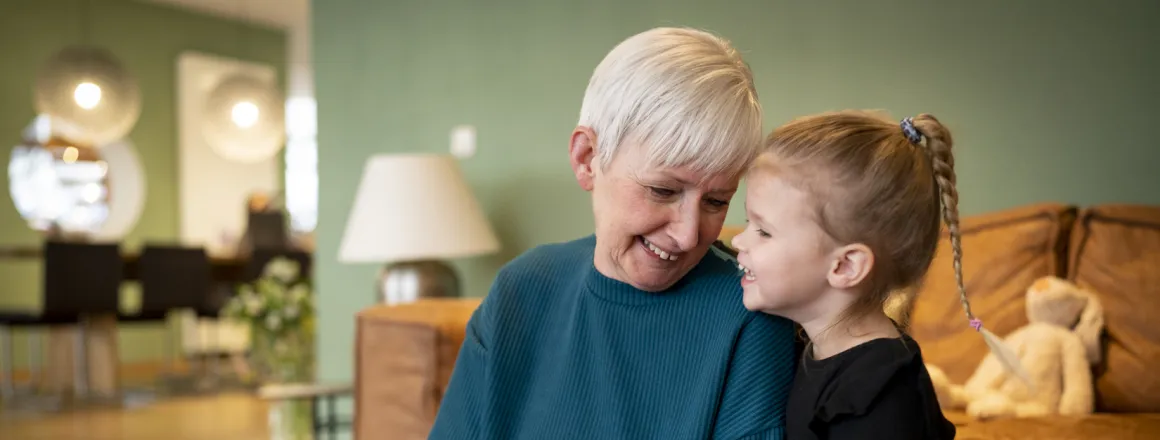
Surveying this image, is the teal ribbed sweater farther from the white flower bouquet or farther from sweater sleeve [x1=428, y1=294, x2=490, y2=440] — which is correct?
the white flower bouquet

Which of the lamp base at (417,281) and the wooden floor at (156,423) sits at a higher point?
the lamp base at (417,281)

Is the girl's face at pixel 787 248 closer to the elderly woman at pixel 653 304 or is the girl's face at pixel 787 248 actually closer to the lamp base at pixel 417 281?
the elderly woman at pixel 653 304

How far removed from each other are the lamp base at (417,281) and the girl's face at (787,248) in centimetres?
266

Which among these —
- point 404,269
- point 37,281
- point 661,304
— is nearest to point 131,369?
point 37,281

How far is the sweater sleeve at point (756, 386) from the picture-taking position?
3.81 ft

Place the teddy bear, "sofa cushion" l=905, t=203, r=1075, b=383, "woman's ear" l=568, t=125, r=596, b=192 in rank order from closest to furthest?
"woman's ear" l=568, t=125, r=596, b=192, the teddy bear, "sofa cushion" l=905, t=203, r=1075, b=383

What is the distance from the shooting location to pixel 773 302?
1169 millimetres

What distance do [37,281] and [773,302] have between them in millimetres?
7788

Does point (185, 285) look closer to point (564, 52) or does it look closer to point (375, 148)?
point (375, 148)

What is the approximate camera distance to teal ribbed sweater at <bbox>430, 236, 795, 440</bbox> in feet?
3.87

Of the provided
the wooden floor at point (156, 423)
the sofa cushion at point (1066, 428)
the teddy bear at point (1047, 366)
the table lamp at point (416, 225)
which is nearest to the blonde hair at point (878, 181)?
the sofa cushion at point (1066, 428)

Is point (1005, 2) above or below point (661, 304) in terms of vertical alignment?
above

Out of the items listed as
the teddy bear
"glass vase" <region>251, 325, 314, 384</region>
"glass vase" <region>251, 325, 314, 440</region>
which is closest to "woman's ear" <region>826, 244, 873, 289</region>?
the teddy bear

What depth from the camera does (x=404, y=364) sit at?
8.19 feet
